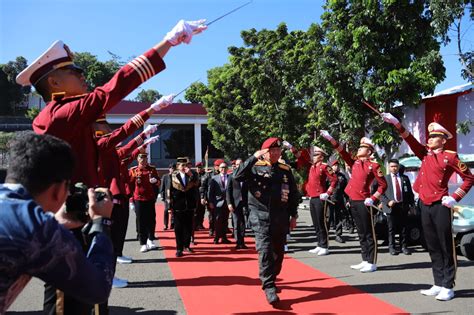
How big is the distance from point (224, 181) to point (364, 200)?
4.71 meters

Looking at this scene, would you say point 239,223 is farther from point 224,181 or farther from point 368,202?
A: point 368,202

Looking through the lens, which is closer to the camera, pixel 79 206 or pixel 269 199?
pixel 79 206

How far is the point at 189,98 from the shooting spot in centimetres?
4588

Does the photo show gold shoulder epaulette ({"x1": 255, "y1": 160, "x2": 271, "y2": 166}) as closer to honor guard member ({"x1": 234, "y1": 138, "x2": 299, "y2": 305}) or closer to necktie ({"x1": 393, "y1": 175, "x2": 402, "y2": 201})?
honor guard member ({"x1": 234, "y1": 138, "x2": 299, "y2": 305})

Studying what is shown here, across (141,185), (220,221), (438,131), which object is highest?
(438,131)

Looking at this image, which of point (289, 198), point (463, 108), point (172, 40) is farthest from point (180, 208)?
point (463, 108)

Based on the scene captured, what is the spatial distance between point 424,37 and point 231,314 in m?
10.3

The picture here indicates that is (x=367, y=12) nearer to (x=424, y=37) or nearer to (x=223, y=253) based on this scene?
(x=424, y=37)

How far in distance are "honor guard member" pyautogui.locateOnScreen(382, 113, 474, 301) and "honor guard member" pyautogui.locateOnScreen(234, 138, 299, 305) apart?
1.72 meters

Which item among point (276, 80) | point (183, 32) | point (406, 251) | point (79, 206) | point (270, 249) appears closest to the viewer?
point (79, 206)

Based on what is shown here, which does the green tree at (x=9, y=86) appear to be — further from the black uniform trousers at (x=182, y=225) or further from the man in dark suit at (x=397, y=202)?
the man in dark suit at (x=397, y=202)

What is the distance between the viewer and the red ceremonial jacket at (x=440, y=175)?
19.1 ft

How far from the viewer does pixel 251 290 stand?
6355 millimetres

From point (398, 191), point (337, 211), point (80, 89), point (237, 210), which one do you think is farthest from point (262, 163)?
point (337, 211)
